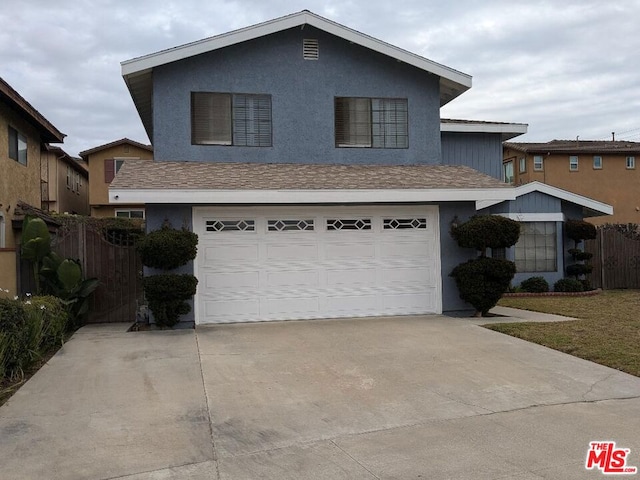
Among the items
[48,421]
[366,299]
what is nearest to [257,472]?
[48,421]

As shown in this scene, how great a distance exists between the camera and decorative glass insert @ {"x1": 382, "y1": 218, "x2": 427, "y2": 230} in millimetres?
13430

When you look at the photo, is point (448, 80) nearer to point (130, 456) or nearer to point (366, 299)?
point (366, 299)

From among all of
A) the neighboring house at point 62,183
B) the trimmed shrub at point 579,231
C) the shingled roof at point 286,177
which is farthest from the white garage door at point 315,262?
the neighboring house at point 62,183

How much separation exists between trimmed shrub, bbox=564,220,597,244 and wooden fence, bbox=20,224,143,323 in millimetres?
13437

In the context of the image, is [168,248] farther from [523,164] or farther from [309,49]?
[523,164]

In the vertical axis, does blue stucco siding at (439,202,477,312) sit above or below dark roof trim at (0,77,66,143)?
below

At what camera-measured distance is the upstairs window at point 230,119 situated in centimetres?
1341

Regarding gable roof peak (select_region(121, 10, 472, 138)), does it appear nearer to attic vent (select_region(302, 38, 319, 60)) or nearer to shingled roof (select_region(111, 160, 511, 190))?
attic vent (select_region(302, 38, 319, 60))

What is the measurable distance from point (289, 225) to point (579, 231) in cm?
1085

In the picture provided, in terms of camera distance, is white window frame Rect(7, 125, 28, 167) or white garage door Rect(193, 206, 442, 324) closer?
white garage door Rect(193, 206, 442, 324)

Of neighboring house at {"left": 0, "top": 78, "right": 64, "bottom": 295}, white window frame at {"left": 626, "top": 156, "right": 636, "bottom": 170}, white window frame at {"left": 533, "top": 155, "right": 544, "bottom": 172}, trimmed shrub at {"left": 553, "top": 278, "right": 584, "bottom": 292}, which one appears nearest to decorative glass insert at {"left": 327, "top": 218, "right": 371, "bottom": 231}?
neighboring house at {"left": 0, "top": 78, "right": 64, "bottom": 295}

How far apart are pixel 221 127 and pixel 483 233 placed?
19.9ft

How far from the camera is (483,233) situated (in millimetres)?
12508

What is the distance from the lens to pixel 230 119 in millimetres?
13508
